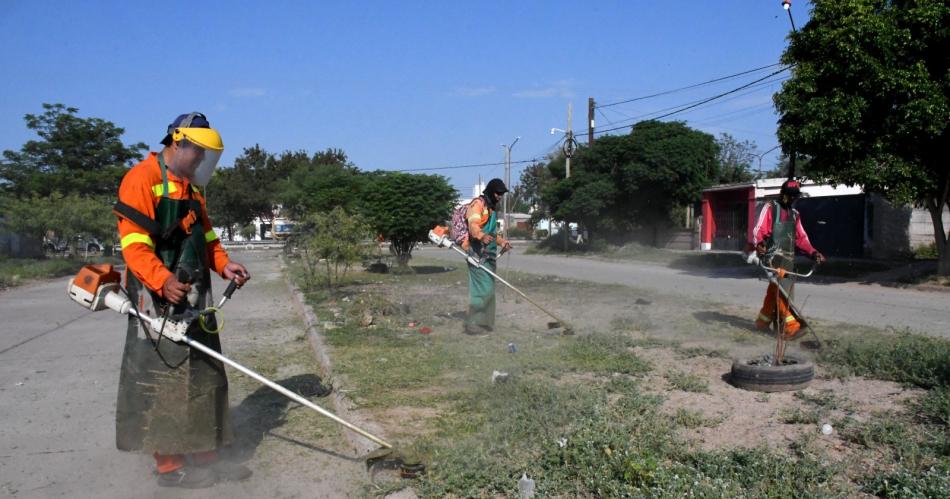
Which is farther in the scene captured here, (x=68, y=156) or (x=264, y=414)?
(x=68, y=156)

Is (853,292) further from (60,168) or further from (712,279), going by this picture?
(60,168)

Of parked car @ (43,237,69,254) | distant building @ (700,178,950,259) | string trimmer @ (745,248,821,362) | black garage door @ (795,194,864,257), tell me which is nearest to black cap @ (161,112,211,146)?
string trimmer @ (745,248,821,362)

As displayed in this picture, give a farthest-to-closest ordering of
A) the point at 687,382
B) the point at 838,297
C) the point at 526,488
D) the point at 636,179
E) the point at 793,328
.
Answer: the point at 636,179 < the point at 838,297 < the point at 793,328 < the point at 687,382 < the point at 526,488

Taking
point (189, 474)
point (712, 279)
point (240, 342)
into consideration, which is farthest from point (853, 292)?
point (189, 474)

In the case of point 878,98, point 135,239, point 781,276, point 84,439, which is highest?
point 878,98

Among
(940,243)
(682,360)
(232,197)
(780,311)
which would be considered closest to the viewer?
(682,360)

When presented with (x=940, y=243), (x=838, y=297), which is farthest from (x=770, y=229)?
(x=940, y=243)

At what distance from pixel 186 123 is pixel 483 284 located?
182 inches

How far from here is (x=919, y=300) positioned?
13.1m

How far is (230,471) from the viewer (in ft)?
14.4

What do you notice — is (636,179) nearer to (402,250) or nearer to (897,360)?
(402,250)

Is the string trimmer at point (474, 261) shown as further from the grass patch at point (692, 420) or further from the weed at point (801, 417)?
the weed at point (801, 417)

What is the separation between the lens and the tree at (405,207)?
20.5 metres

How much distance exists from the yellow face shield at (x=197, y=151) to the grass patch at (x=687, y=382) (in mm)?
3654
